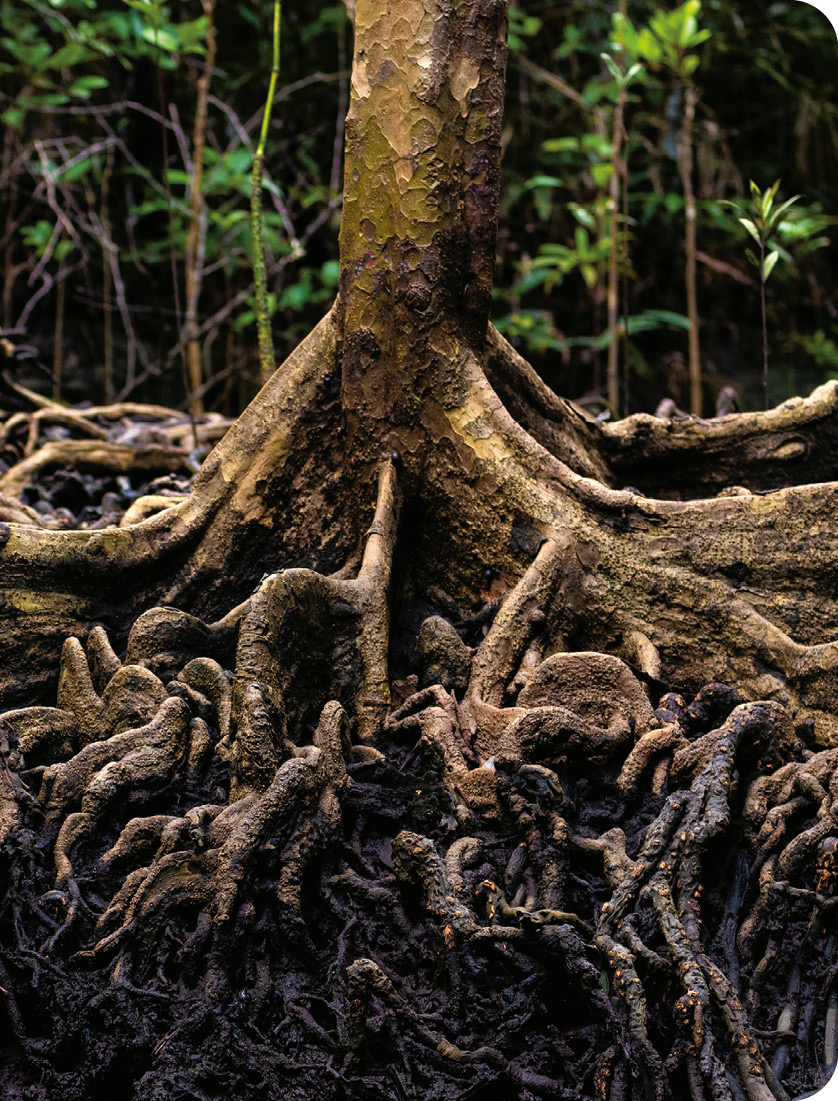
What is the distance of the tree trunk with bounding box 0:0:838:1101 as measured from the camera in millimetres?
2031

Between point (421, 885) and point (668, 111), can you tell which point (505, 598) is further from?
point (668, 111)

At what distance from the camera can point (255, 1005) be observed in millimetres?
2078

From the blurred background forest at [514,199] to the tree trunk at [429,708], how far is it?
14.4ft

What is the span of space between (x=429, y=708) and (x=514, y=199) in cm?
654

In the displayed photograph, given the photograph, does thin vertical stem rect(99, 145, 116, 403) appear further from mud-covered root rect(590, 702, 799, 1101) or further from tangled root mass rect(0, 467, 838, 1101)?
mud-covered root rect(590, 702, 799, 1101)

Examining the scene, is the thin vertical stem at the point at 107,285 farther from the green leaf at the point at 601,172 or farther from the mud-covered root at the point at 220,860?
the mud-covered root at the point at 220,860

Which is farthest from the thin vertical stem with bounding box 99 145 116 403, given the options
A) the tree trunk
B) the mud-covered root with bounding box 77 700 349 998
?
the mud-covered root with bounding box 77 700 349 998

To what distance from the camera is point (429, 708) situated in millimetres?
2816

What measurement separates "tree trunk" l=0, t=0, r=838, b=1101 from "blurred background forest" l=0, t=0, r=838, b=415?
4.40 m

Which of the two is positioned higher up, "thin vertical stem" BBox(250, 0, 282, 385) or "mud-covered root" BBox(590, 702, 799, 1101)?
"thin vertical stem" BBox(250, 0, 282, 385)

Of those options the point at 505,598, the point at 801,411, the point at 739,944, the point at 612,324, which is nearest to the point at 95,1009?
the point at 739,944

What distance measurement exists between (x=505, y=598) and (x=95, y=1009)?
5.41ft

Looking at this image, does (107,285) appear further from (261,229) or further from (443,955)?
(443,955)

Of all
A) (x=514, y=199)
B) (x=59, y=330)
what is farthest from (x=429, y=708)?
(x=514, y=199)
